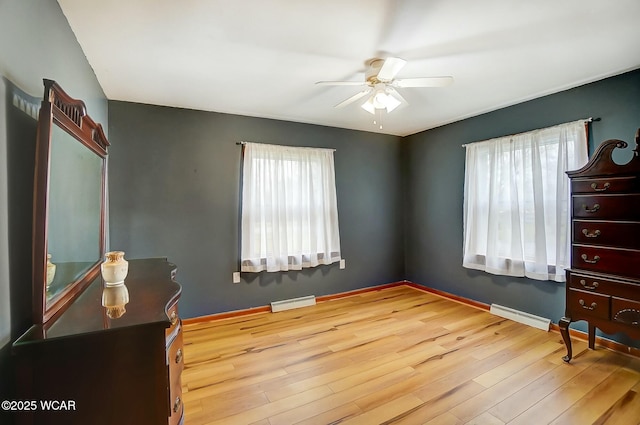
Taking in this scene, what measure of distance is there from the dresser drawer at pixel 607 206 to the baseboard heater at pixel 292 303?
2837 mm

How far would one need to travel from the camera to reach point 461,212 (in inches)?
153

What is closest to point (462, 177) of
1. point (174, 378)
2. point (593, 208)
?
point (593, 208)

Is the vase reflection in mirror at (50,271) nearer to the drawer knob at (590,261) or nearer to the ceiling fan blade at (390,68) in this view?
the ceiling fan blade at (390,68)

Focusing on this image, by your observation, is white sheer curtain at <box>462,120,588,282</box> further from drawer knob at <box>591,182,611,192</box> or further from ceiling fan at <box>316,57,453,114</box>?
ceiling fan at <box>316,57,453,114</box>

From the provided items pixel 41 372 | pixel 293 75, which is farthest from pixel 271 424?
pixel 293 75

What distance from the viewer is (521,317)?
10.4 feet

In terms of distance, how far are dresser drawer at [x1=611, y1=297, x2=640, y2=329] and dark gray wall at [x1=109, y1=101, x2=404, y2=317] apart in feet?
8.83

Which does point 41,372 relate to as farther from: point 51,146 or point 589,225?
point 589,225

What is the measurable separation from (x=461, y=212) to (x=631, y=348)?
1958 millimetres

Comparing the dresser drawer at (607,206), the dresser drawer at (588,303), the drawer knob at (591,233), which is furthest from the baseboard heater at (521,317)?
the dresser drawer at (607,206)

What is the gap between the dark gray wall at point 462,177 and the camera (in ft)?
8.50

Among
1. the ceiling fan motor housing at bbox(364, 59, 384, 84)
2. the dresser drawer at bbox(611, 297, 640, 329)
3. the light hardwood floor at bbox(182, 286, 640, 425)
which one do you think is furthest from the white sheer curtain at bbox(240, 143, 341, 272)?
the dresser drawer at bbox(611, 297, 640, 329)

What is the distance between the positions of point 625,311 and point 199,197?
12.5 feet

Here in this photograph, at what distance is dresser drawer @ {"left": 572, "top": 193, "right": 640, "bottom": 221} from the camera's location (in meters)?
2.08
